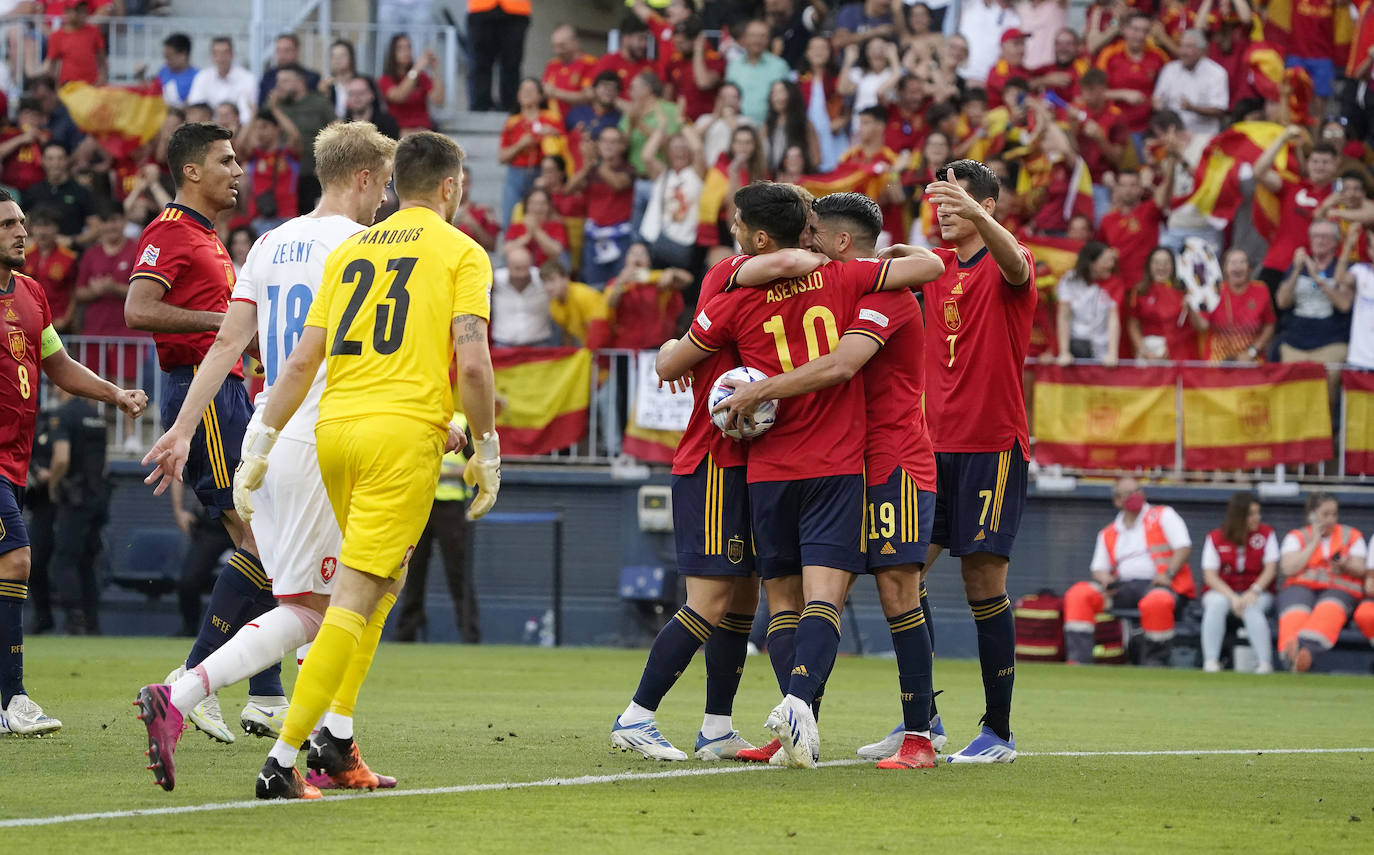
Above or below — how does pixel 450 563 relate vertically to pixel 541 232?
below

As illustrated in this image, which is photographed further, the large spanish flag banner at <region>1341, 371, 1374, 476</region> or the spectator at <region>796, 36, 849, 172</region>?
the spectator at <region>796, 36, 849, 172</region>

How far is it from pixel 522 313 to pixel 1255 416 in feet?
23.6

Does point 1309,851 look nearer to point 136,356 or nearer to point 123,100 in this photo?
point 136,356

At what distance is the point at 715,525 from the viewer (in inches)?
284

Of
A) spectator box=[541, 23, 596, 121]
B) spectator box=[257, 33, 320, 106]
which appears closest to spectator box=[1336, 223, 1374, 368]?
spectator box=[541, 23, 596, 121]

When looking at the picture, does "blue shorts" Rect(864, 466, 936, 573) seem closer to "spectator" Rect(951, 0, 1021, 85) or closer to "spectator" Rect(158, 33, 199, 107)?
"spectator" Rect(951, 0, 1021, 85)

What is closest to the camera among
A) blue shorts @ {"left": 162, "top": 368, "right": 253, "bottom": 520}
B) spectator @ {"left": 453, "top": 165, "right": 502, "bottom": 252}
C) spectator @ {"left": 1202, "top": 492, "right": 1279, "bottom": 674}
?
blue shorts @ {"left": 162, "top": 368, "right": 253, "bottom": 520}

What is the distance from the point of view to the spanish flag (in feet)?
67.1

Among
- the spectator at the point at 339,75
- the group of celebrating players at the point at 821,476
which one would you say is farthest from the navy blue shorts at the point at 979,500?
the spectator at the point at 339,75

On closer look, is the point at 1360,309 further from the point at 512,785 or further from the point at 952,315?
the point at 512,785

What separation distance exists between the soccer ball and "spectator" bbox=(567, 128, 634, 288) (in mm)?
11706

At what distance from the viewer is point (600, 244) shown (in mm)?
18672

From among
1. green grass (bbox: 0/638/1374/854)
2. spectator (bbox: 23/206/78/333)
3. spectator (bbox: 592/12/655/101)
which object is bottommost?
green grass (bbox: 0/638/1374/854)

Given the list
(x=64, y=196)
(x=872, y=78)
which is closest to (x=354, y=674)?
(x=872, y=78)
